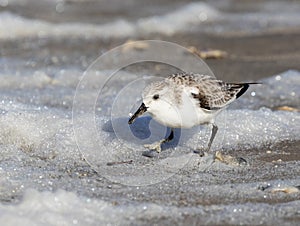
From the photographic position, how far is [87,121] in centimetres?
567

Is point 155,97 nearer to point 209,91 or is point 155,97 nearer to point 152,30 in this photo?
point 209,91

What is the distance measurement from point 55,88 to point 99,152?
2.13 meters

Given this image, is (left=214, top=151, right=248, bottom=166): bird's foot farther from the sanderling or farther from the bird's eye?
the bird's eye

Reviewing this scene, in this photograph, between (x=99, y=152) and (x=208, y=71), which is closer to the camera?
(x=99, y=152)

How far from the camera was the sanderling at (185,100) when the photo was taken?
489 cm

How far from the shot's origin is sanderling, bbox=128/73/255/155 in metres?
4.89

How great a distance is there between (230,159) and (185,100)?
0.53 m

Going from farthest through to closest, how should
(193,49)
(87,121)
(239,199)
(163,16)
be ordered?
(163,16) → (193,49) → (87,121) → (239,199)

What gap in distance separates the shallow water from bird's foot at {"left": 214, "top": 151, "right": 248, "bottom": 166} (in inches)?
2.2

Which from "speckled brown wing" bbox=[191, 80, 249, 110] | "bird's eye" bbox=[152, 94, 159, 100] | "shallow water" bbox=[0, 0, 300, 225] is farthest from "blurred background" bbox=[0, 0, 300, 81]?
"bird's eye" bbox=[152, 94, 159, 100]

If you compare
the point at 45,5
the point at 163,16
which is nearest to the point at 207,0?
the point at 163,16

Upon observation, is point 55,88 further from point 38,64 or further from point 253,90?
point 253,90

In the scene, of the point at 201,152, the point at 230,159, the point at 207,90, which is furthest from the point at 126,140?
the point at 230,159

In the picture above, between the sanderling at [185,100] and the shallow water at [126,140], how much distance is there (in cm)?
30
